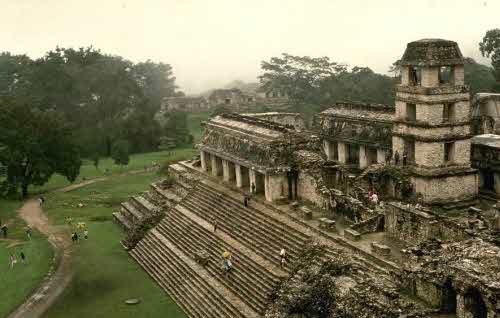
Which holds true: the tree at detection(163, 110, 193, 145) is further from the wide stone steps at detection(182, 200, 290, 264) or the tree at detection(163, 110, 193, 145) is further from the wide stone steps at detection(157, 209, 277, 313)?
the wide stone steps at detection(182, 200, 290, 264)

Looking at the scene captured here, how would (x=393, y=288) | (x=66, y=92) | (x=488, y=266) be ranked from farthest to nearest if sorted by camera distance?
1. (x=66, y=92)
2. (x=393, y=288)
3. (x=488, y=266)

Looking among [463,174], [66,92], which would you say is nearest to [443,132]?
[463,174]

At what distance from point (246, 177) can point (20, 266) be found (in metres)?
10.7

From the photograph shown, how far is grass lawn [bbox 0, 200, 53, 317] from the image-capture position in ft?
79.8

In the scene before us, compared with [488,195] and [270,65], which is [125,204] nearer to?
[488,195]

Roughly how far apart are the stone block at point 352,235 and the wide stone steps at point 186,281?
3982 millimetres

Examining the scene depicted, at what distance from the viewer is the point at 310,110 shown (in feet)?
216

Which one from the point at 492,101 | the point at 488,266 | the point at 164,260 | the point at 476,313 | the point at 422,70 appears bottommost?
the point at 164,260

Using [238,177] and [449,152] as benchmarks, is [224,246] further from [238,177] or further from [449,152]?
[449,152]

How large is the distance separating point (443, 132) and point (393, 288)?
12323mm

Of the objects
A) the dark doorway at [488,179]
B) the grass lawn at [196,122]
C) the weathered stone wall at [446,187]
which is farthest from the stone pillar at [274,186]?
the grass lawn at [196,122]

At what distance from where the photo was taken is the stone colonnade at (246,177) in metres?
26.5

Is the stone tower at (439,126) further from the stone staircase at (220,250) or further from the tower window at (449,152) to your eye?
the stone staircase at (220,250)

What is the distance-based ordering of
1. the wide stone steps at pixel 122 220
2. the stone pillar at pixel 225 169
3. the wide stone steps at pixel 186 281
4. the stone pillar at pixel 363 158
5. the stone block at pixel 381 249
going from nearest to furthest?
the stone block at pixel 381 249 → the wide stone steps at pixel 186 281 → the stone pillar at pixel 225 169 → the wide stone steps at pixel 122 220 → the stone pillar at pixel 363 158
